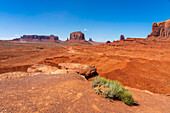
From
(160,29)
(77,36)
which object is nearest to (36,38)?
(77,36)

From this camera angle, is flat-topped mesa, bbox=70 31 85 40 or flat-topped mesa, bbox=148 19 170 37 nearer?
flat-topped mesa, bbox=148 19 170 37

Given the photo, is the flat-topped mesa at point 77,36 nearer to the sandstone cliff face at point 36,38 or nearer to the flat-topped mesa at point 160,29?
the sandstone cliff face at point 36,38

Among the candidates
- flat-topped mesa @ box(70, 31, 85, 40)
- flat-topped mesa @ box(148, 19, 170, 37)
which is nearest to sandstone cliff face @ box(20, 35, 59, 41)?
flat-topped mesa @ box(70, 31, 85, 40)

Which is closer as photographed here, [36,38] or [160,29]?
[160,29]

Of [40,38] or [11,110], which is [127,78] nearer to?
[11,110]

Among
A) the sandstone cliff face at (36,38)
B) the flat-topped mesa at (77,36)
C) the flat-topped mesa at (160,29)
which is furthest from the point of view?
the sandstone cliff face at (36,38)

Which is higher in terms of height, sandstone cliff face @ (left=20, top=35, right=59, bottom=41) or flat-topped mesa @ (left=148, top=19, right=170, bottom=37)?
sandstone cliff face @ (left=20, top=35, right=59, bottom=41)

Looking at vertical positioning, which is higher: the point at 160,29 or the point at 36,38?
the point at 36,38

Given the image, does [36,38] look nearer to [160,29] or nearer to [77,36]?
[77,36]

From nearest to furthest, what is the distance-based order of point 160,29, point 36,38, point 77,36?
point 160,29, point 77,36, point 36,38

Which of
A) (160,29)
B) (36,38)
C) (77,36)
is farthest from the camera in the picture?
(36,38)

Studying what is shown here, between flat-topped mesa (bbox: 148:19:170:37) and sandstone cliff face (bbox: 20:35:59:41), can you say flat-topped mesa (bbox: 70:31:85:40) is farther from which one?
flat-topped mesa (bbox: 148:19:170:37)

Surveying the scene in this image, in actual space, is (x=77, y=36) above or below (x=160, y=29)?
above

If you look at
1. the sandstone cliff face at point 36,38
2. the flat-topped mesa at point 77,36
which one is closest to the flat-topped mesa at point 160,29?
the flat-topped mesa at point 77,36
